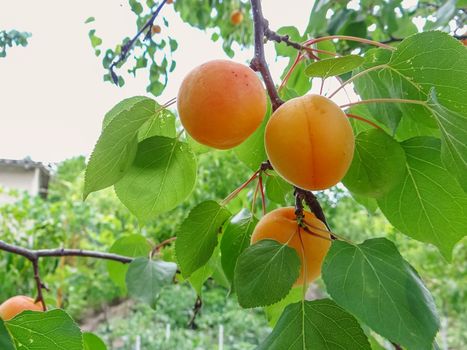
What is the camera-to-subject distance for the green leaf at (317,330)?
37 cm

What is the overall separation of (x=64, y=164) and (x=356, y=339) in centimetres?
514

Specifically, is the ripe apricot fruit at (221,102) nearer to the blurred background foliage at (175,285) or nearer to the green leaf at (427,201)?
the green leaf at (427,201)

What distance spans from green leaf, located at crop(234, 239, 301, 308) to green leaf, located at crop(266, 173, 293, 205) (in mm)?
177

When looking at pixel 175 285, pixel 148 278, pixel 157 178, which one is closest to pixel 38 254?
pixel 148 278

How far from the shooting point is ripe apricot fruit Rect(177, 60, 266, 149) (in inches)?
15.3

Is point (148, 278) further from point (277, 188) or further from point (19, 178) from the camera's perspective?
point (19, 178)

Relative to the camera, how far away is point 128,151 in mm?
460

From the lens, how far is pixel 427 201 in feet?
1.57

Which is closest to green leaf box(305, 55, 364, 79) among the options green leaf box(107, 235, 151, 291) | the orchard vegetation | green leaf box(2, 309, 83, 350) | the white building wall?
the orchard vegetation

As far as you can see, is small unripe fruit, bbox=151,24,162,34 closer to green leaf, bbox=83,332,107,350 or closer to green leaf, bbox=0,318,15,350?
green leaf, bbox=83,332,107,350

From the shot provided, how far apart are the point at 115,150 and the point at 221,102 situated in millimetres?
125

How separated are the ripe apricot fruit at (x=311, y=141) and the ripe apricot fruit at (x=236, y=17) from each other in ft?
4.37

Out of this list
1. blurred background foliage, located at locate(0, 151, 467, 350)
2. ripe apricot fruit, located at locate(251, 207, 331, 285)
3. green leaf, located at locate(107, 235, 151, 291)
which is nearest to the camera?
ripe apricot fruit, located at locate(251, 207, 331, 285)

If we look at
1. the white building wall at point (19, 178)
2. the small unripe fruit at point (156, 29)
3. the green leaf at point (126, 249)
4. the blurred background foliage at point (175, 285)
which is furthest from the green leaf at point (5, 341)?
the white building wall at point (19, 178)
